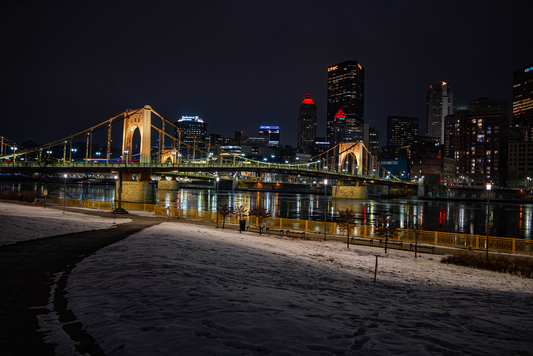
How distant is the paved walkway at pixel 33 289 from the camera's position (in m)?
5.29

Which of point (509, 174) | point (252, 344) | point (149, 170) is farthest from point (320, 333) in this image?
point (509, 174)

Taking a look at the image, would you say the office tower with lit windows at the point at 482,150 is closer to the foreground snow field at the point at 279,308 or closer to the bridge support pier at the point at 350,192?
the bridge support pier at the point at 350,192

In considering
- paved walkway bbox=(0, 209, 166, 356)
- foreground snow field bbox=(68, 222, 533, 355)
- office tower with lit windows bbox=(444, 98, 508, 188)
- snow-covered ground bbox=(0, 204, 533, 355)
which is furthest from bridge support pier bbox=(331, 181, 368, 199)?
paved walkway bbox=(0, 209, 166, 356)

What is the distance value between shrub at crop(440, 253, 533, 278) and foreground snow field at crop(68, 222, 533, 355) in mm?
2655

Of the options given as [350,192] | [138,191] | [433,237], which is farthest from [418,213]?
[138,191]

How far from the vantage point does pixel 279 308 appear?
718 centimetres

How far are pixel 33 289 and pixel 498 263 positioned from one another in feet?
63.1

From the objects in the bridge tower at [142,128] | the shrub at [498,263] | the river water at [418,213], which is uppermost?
the bridge tower at [142,128]

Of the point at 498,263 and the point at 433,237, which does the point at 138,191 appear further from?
the point at 498,263

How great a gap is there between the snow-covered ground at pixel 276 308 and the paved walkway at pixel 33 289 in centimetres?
20

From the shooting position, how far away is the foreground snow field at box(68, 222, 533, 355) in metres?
5.48

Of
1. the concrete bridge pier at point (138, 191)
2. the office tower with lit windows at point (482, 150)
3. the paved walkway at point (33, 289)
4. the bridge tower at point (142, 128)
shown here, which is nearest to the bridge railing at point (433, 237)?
the paved walkway at point (33, 289)

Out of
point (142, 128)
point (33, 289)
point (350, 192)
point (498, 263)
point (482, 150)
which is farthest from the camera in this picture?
point (482, 150)

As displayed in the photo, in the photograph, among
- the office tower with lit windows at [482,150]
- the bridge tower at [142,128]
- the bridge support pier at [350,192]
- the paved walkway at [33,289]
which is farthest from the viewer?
the office tower with lit windows at [482,150]
